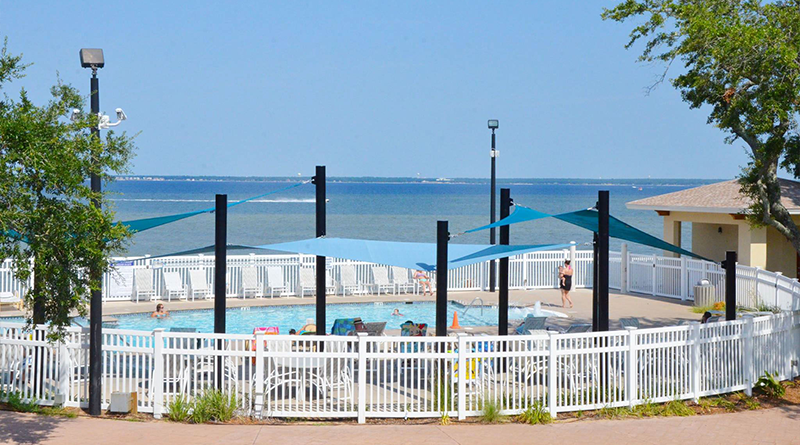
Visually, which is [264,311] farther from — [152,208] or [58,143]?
[152,208]

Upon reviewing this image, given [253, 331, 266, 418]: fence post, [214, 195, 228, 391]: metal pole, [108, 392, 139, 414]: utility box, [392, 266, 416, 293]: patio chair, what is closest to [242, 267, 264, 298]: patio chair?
[392, 266, 416, 293]: patio chair

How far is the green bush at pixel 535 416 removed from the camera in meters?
9.12

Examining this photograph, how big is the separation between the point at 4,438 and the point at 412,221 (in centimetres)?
6818

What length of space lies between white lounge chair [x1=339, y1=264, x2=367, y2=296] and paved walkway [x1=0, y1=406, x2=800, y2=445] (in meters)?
12.2

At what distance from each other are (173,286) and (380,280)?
17.4ft

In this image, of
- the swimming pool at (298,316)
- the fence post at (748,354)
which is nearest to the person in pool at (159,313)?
the swimming pool at (298,316)

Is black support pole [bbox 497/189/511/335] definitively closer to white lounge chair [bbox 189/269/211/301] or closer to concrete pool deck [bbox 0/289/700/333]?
concrete pool deck [bbox 0/289/700/333]

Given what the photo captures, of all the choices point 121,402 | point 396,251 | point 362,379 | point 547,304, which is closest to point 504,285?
point 396,251

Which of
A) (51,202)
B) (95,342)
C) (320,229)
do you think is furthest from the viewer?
(320,229)

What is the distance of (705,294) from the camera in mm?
18375

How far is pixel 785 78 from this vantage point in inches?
435

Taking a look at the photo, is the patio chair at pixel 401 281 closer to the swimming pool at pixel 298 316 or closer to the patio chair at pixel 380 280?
the patio chair at pixel 380 280

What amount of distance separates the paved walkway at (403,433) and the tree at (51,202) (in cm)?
148

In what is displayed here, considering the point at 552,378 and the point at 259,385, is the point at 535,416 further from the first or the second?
the point at 259,385
